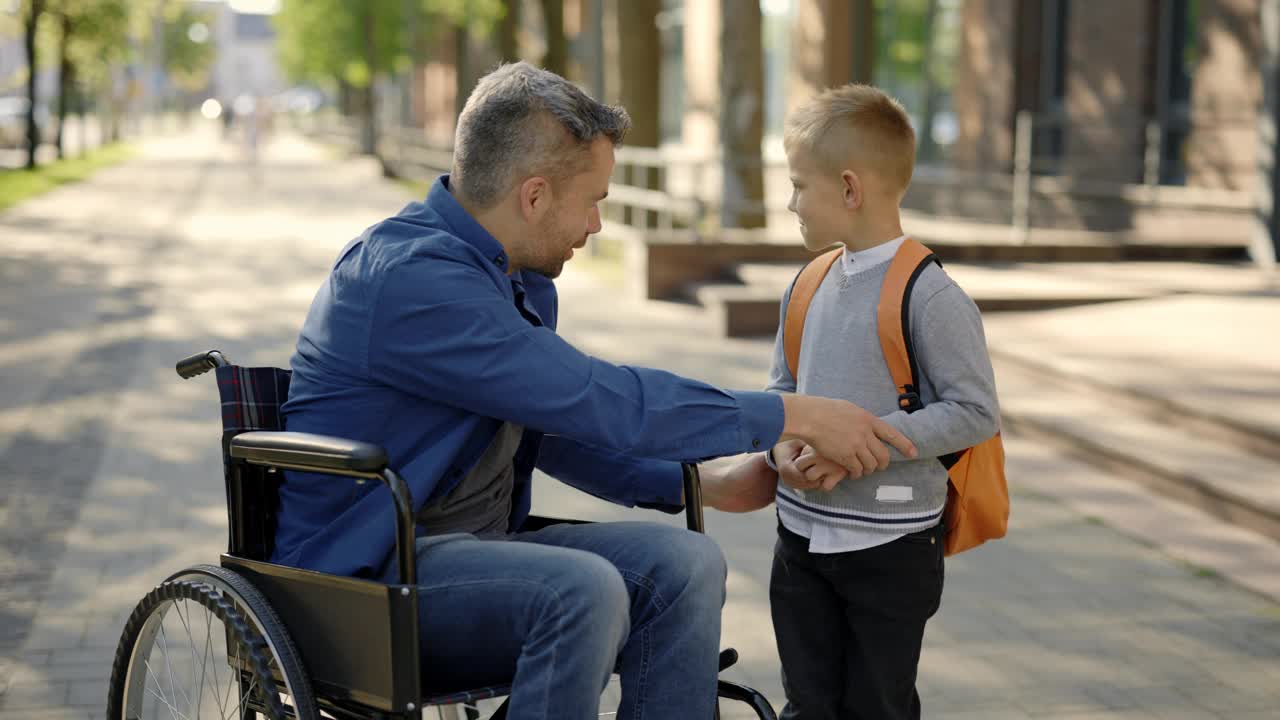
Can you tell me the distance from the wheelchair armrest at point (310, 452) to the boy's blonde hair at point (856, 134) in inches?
40.3

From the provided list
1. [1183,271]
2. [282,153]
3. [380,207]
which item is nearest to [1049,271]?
[1183,271]

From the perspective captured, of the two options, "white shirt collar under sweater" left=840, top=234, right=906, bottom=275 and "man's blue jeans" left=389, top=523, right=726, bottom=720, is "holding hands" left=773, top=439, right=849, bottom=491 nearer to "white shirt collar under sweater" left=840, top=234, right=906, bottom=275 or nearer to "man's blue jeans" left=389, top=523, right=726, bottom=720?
"man's blue jeans" left=389, top=523, right=726, bottom=720

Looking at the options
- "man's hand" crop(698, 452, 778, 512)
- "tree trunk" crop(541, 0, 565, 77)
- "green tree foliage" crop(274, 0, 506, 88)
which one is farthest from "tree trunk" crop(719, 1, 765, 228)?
"green tree foliage" crop(274, 0, 506, 88)

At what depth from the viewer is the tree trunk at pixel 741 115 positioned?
49.2ft

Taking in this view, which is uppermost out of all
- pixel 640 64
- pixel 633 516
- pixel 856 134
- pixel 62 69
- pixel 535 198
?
pixel 62 69

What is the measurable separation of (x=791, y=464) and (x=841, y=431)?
0.83 feet

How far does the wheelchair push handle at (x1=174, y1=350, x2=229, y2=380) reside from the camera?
3013 millimetres

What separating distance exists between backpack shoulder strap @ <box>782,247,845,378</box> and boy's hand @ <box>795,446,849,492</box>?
12.1 inches

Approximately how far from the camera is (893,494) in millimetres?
2957

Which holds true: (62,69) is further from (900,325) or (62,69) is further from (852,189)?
(900,325)

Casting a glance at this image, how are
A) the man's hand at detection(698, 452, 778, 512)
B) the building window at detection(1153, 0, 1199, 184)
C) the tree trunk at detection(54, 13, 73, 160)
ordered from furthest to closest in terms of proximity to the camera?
the tree trunk at detection(54, 13, 73, 160) → the building window at detection(1153, 0, 1199, 184) → the man's hand at detection(698, 452, 778, 512)

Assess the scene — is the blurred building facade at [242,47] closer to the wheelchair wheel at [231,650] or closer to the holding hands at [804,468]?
the wheelchair wheel at [231,650]

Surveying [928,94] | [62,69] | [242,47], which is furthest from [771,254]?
[242,47]

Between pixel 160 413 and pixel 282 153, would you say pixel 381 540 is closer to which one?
pixel 160 413
